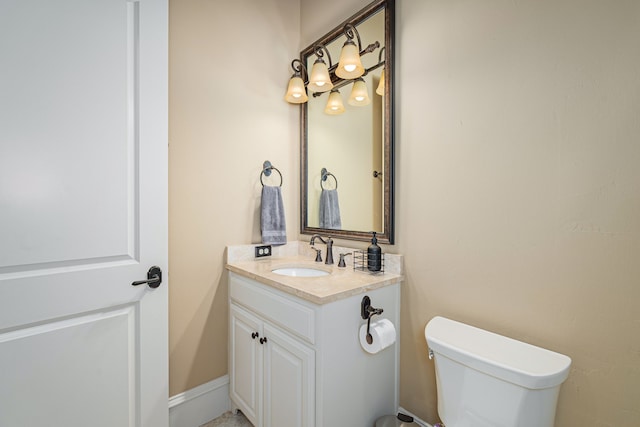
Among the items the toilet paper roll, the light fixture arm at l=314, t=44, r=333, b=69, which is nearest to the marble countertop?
the toilet paper roll

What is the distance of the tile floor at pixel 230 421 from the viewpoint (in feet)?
5.30

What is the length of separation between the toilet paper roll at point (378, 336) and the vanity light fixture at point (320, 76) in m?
1.39

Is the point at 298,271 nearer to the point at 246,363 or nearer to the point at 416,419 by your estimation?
the point at 246,363

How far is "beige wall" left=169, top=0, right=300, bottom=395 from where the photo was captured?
1.57m

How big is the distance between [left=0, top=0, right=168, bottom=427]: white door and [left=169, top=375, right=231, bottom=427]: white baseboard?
10.1 inches

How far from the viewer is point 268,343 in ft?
4.52

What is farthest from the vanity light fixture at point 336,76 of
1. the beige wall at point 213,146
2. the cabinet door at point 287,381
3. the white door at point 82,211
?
the cabinet door at point 287,381

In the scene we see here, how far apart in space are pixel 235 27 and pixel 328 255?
5.06ft

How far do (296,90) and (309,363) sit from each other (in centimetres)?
158

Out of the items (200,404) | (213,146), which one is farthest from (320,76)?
(200,404)

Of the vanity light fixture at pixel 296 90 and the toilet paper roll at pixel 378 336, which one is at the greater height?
the vanity light fixture at pixel 296 90

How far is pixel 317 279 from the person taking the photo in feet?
4.43

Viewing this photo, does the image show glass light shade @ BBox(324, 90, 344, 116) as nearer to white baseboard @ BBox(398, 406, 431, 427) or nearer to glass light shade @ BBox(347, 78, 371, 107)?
glass light shade @ BBox(347, 78, 371, 107)

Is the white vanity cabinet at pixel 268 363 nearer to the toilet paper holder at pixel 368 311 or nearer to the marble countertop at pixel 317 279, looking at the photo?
the marble countertop at pixel 317 279
